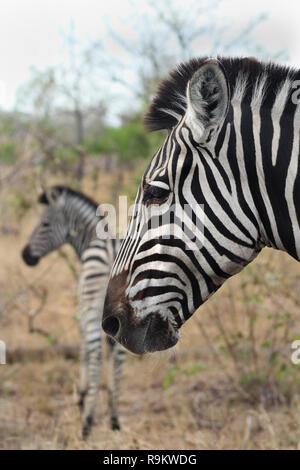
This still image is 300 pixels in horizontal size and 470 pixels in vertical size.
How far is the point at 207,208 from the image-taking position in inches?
73.9

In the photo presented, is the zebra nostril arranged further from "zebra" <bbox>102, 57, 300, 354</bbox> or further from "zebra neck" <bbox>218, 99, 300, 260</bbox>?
"zebra neck" <bbox>218, 99, 300, 260</bbox>

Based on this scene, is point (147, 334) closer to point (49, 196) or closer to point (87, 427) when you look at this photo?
point (87, 427)

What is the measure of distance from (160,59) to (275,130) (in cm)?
1055

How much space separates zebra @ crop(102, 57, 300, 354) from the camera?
186 cm

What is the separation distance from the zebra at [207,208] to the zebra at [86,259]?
342cm

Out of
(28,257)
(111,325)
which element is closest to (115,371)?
(28,257)

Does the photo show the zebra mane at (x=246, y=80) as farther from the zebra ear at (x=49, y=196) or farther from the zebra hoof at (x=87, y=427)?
the zebra ear at (x=49, y=196)

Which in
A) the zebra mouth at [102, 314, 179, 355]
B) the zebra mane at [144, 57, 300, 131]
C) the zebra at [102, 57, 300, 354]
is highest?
the zebra mane at [144, 57, 300, 131]

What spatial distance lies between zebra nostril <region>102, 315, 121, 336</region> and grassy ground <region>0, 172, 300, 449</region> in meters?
1.95

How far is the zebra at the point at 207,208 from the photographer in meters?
1.86

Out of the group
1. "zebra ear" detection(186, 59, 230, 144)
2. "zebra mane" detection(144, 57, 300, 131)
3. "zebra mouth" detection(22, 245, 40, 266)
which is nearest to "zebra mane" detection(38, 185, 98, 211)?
"zebra mouth" detection(22, 245, 40, 266)

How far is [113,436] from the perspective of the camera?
4.08m
